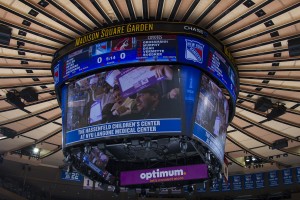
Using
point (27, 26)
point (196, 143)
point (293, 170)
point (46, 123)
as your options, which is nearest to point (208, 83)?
point (196, 143)

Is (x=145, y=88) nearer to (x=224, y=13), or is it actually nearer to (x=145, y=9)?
(x=145, y=9)

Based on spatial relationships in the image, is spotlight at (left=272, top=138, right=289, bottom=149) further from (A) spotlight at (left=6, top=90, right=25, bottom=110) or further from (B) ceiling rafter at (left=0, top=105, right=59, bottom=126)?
(A) spotlight at (left=6, top=90, right=25, bottom=110)

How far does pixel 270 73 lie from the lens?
13609 mm

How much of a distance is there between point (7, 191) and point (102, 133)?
16763 mm

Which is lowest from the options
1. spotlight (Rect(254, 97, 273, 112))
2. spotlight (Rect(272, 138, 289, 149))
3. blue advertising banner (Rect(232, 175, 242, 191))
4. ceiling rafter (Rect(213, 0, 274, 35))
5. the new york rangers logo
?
blue advertising banner (Rect(232, 175, 242, 191))

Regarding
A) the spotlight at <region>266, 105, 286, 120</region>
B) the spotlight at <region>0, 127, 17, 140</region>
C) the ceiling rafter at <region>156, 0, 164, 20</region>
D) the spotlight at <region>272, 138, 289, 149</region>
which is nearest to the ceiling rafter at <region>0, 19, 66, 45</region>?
the ceiling rafter at <region>156, 0, 164, 20</region>

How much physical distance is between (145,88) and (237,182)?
16.0 meters

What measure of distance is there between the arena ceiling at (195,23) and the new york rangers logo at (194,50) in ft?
2.27

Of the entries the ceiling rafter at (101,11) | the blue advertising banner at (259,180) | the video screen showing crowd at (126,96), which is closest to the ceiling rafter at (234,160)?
the blue advertising banner at (259,180)

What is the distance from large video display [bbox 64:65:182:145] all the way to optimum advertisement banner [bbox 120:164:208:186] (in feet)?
11.5

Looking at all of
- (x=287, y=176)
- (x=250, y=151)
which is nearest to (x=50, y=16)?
(x=250, y=151)

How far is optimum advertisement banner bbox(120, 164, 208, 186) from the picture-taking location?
536 inches

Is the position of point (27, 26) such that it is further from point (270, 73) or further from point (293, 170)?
point (293, 170)

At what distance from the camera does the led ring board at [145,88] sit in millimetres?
10734
